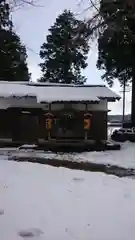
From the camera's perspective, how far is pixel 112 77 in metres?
38.5

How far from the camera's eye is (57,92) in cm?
2870

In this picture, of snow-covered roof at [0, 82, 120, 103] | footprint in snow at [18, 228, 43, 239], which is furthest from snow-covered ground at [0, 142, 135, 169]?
footprint in snow at [18, 228, 43, 239]

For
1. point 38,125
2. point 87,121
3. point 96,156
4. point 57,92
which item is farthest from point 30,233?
point 57,92

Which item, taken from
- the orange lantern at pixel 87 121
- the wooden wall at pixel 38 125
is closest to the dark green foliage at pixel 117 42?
the orange lantern at pixel 87 121

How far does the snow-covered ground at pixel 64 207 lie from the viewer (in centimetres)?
607

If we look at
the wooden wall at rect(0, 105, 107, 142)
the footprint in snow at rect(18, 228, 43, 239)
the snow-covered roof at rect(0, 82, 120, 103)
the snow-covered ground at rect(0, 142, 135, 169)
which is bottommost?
the snow-covered ground at rect(0, 142, 135, 169)

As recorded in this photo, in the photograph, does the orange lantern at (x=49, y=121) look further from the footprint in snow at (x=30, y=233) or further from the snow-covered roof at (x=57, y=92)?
the footprint in snow at (x=30, y=233)

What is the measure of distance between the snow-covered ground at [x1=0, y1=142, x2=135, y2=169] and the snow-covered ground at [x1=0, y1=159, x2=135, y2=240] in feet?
30.2

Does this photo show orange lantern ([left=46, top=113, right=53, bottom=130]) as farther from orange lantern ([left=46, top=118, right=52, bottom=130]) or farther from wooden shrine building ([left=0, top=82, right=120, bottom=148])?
wooden shrine building ([left=0, top=82, right=120, bottom=148])

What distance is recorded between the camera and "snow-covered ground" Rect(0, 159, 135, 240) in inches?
239

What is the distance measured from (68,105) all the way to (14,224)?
2151cm

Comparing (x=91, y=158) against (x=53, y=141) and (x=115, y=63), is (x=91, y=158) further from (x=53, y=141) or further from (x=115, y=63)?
(x=115, y=63)

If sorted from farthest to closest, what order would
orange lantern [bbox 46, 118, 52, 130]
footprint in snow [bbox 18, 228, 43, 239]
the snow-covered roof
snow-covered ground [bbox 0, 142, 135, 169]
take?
the snow-covered roof → orange lantern [bbox 46, 118, 52, 130] → snow-covered ground [bbox 0, 142, 135, 169] → footprint in snow [bbox 18, 228, 43, 239]

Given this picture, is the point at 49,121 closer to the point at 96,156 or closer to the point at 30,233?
the point at 96,156
